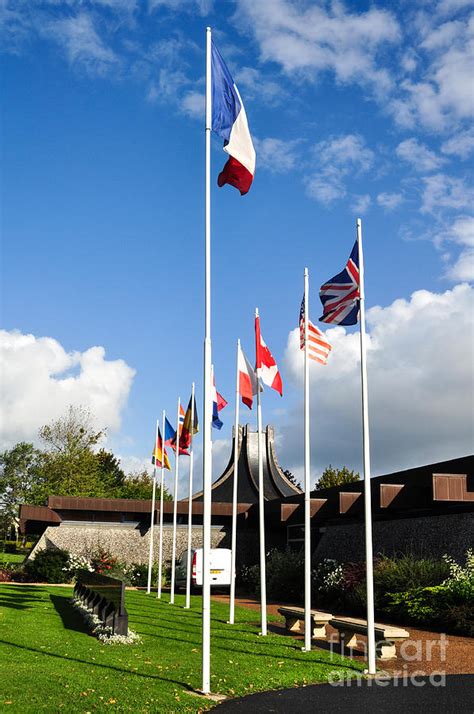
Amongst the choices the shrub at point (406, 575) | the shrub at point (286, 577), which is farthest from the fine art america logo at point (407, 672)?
the shrub at point (286, 577)

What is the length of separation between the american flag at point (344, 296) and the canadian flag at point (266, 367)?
3.37 m

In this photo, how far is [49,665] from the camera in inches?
482

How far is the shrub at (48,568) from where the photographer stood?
35188 millimetres

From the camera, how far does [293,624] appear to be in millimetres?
19047

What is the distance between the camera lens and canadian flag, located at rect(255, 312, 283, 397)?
58.5ft

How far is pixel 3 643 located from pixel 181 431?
12.8 m

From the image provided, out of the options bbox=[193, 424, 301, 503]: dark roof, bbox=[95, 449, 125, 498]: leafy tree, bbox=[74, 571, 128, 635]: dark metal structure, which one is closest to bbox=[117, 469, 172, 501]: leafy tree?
bbox=[95, 449, 125, 498]: leafy tree

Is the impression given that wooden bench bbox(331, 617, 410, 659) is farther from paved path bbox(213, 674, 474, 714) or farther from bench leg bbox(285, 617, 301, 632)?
bench leg bbox(285, 617, 301, 632)

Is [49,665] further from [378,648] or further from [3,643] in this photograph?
[378,648]

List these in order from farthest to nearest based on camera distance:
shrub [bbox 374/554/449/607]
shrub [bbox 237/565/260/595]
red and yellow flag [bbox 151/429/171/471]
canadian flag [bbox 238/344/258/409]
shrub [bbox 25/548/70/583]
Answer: shrub [bbox 25/548/70/583] < shrub [bbox 237/565/260/595] < red and yellow flag [bbox 151/429/171/471] < shrub [bbox 374/554/449/607] < canadian flag [bbox 238/344/258/409]

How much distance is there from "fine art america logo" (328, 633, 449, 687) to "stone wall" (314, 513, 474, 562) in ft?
17.0

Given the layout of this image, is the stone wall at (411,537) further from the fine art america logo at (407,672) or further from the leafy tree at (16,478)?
the leafy tree at (16,478)

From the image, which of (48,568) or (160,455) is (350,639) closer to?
(160,455)

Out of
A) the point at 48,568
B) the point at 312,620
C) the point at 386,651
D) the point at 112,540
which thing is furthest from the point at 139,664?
the point at 112,540
